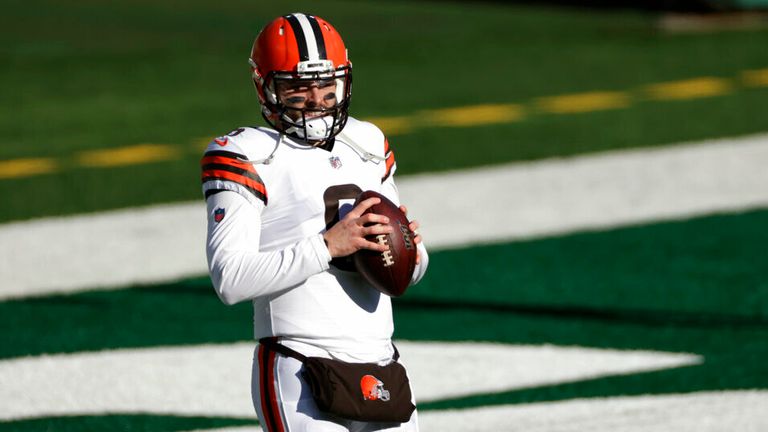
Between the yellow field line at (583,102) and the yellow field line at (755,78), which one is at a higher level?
the yellow field line at (583,102)

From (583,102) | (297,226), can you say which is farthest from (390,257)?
(583,102)

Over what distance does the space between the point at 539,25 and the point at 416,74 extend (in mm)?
4886

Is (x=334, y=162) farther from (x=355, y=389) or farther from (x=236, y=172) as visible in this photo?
(x=355, y=389)

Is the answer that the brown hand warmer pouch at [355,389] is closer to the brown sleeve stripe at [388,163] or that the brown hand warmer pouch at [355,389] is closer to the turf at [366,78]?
the brown sleeve stripe at [388,163]

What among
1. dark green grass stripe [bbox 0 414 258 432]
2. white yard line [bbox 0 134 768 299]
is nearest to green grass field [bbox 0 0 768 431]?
dark green grass stripe [bbox 0 414 258 432]

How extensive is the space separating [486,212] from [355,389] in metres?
6.28

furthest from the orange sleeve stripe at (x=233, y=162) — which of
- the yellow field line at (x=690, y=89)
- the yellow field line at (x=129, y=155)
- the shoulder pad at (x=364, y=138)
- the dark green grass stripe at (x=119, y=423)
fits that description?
the yellow field line at (x=690, y=89)

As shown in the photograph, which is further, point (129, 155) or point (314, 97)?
point (129, 155)

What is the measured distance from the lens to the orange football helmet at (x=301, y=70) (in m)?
4.14

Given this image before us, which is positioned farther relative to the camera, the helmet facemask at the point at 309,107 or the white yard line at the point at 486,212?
the white yard line at the point at 486,212

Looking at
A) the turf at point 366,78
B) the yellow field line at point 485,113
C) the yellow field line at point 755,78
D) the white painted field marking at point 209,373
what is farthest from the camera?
the yellow field line at point 755,78

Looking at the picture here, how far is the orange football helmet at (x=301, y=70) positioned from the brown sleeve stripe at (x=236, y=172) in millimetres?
186

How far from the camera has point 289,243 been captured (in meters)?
4.13

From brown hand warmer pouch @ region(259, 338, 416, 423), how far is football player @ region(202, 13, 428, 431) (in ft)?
0.09
